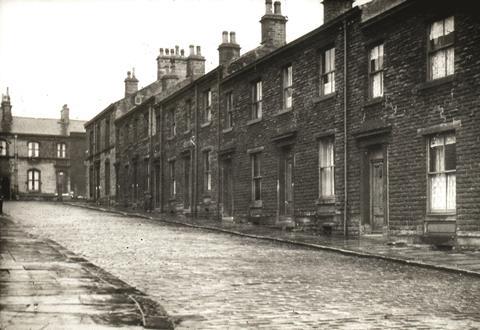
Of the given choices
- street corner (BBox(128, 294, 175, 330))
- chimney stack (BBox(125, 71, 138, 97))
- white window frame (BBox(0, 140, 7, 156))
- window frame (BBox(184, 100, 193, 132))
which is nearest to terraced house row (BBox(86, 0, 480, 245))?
window frame (BBox(184, 100, 193, 132))

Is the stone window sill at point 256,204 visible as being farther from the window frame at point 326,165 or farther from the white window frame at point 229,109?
the window frame at point 326,165

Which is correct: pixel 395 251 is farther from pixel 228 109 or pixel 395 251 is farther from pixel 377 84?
pixel 228 109

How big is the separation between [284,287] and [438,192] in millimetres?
7471

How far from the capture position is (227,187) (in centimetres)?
2856

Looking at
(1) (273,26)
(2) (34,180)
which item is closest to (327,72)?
(1) (273,26)

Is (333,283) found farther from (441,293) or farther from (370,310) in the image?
(370,310)

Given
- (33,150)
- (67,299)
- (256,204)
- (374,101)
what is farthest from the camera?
(33,150)

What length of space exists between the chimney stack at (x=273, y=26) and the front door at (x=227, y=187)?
5.32 m

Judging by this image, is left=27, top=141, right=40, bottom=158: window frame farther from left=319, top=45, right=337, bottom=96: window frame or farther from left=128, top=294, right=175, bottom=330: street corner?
left=128, top=294, right=175, bottom=330: street corner

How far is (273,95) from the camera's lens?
79.2 ft

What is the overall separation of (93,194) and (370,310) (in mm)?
49028

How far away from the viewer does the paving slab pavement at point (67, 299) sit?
6.25m

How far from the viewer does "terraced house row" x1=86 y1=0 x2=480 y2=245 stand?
15.4 meters

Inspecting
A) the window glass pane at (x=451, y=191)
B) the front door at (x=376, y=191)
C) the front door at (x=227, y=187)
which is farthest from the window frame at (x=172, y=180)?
the window glass pane at (x=451, y=191)
